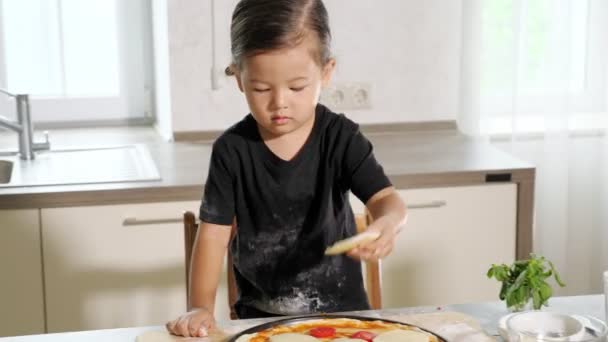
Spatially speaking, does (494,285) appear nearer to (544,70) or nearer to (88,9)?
(544,70)

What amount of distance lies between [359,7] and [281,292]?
1364 mm

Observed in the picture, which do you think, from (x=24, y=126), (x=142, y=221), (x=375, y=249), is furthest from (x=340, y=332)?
(x=24, y=126)

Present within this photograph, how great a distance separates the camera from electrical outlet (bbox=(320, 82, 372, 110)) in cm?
303

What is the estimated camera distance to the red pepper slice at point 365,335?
1.51 meters

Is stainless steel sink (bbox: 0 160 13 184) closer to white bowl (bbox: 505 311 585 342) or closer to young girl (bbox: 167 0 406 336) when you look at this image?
young girl (bbox: 167 0 406 336)

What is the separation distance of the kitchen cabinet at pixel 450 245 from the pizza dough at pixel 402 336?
1112 millimetres

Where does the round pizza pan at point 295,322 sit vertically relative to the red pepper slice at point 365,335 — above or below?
above

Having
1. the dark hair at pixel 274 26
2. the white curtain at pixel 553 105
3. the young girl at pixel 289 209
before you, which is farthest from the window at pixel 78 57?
the dark hair at pixel 274 26

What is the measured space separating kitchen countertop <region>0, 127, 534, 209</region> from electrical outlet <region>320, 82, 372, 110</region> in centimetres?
10

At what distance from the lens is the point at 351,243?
1498 mm

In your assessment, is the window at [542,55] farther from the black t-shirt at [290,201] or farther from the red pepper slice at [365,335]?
the red pepper slice at [365,335]

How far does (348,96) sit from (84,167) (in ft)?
2.59

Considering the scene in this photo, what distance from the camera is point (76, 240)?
249 cm

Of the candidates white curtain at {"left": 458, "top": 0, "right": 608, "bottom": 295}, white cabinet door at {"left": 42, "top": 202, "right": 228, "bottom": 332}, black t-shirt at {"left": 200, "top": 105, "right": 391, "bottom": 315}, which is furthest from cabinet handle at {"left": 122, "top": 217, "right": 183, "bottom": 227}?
white curtain at {"left": 458, "top": 0, "right": 608, "bottom": 295}
